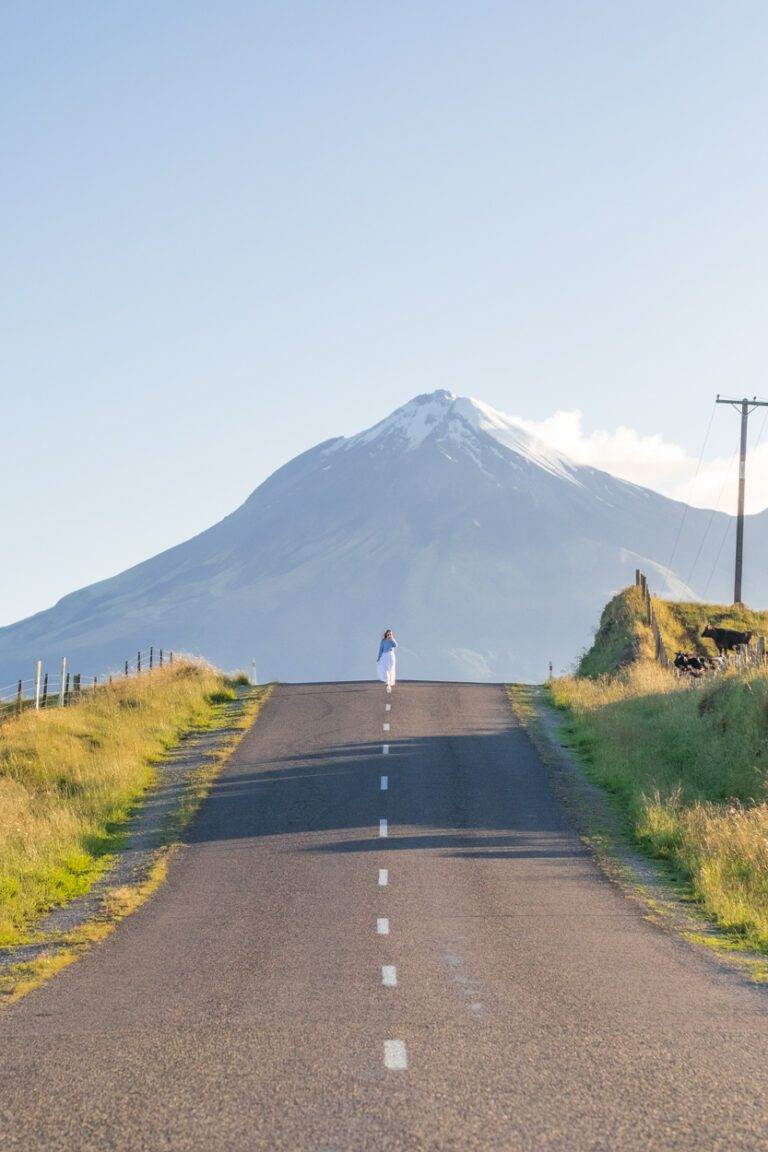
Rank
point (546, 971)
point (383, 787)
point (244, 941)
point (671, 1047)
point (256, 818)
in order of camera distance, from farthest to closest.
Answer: point (383, 787) → point (256, 818) → point (244, 941) → point (546, 971) → point (671, 1047)

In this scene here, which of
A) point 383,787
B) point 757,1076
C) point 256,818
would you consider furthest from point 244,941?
point 383,787

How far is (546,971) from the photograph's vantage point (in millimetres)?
13016

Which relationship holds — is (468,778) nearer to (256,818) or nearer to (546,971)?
(256,818)

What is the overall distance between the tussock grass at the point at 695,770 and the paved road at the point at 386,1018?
5.03ft

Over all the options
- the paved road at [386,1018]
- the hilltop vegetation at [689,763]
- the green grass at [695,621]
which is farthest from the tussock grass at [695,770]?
the green grass at [695,621]

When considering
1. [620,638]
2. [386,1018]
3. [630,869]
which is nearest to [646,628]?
[620,638]

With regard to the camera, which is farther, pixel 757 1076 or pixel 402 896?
pixel 402 896

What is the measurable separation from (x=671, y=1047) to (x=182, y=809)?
17.8 meters

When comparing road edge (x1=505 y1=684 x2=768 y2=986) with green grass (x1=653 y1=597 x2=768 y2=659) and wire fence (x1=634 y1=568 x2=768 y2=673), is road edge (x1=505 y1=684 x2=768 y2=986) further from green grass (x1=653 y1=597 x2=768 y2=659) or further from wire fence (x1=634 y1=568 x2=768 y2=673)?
green grass (x1=653 y1=597 x2=768 y2=659)

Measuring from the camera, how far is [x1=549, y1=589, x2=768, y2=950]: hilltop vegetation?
736 inches

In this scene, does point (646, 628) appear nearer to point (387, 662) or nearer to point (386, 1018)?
point (387, 662)

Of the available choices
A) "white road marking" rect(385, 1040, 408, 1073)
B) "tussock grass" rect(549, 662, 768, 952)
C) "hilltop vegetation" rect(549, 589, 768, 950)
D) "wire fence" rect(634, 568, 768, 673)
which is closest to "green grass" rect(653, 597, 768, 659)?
"wire fence" rect(634, 568, 768, 673)

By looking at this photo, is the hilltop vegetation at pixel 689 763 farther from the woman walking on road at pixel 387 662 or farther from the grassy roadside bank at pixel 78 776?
the grassy roadside bank at pixel 78 776

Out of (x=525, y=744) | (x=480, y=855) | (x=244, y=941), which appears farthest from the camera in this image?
(x=525, y=744)
